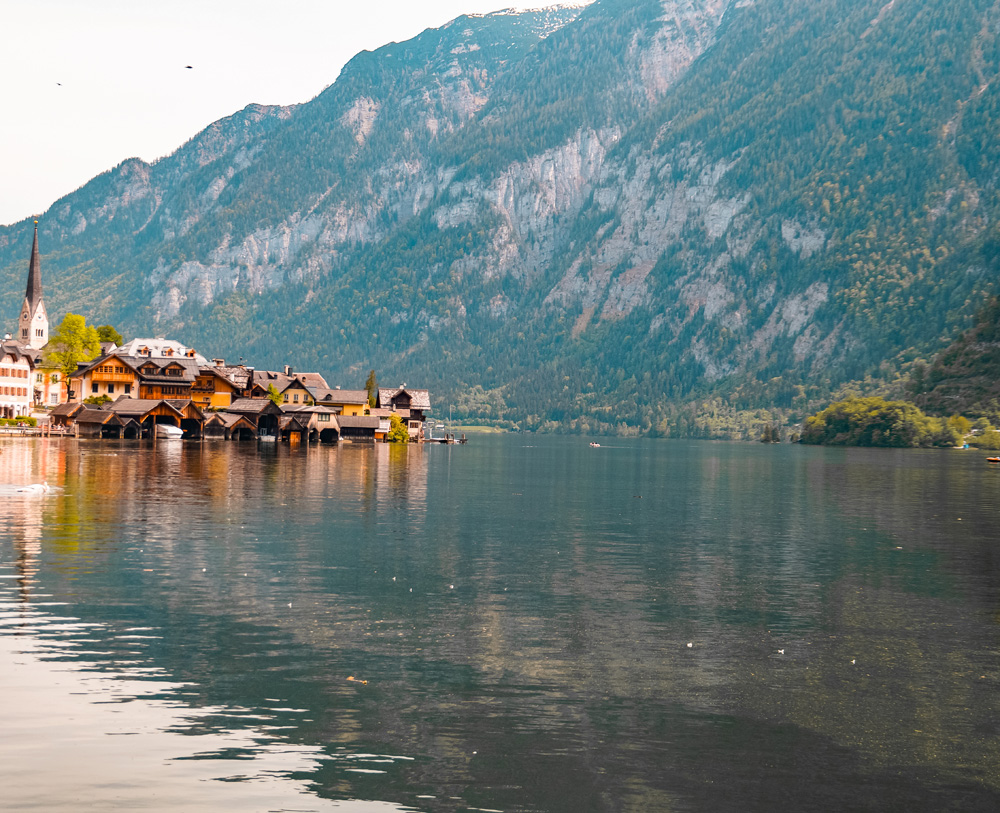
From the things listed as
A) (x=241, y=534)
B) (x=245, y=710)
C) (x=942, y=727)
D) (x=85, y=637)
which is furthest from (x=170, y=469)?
(x=942, y=727)

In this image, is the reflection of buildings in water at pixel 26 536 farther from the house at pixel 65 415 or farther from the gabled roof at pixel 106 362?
the gabled roof at pixel 106 362

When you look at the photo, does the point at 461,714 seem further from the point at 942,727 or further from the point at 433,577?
the point at 433,577

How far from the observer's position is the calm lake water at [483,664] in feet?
75.2

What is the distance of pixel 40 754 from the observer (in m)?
23.4

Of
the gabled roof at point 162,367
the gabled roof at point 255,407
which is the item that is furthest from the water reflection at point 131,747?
the gabled roof at point 162,367

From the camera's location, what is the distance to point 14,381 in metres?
193

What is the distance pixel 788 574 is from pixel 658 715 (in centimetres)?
2637

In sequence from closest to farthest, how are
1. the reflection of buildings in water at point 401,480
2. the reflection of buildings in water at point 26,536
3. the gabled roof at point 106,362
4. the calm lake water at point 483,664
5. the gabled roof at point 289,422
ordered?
1. the calm lake water at point 483,664
2. the reflection of buildings in water at point 26,536
3. the reflection of buildings in water at point 401,480
4. the gabled roof at point 106,362
5. the gabled roof at point 289,422

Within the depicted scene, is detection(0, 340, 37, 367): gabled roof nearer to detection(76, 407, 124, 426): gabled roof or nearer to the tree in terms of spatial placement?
the tree

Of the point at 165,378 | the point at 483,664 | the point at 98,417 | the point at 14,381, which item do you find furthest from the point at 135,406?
the point at 483,664

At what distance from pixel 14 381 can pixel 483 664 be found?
7223 inches

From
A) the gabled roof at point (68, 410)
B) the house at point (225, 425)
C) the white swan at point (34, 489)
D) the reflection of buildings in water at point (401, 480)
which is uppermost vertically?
the gabled roof at point (68, 410)

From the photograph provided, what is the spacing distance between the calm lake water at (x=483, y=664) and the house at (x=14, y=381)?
130008 mm

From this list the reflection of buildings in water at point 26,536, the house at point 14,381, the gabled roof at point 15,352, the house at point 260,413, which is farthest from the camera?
the house at point 260,413
